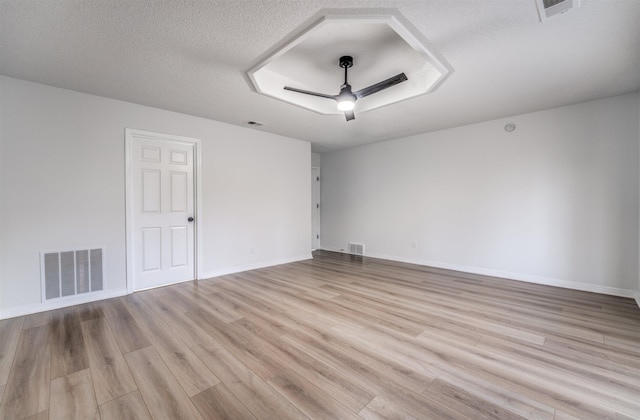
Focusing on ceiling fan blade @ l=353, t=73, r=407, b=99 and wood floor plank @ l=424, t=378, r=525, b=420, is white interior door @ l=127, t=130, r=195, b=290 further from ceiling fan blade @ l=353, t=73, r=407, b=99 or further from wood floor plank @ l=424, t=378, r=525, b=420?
wood floor plank @ l=424, t=378, r=525, b=420

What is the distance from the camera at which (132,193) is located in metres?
3.54

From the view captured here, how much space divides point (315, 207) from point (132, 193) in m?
4.28

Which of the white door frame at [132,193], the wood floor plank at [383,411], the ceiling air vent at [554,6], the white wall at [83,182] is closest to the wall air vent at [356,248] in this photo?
the white wall at [83,182]

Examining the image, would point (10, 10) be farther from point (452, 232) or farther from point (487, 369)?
point (452, 232)

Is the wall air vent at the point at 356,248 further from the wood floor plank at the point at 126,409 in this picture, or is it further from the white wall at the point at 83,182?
the wood floor plank at the point at 126,409

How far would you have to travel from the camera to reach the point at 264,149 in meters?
4.99

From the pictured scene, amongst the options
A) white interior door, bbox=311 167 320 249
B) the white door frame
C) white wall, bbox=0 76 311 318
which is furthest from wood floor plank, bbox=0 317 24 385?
white interior door, bbox=311 167 320 249

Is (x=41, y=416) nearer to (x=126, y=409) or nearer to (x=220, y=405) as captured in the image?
(x=126, y=409)

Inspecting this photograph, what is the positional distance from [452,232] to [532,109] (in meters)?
2.22

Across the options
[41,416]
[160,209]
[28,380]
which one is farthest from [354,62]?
[28,380]

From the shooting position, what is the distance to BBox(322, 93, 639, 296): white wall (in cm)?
338

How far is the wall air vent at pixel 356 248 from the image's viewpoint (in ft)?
20.3

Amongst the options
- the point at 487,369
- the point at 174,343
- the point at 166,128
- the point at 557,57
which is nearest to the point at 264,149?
the point at 166,128

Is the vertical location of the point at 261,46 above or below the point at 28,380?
above
